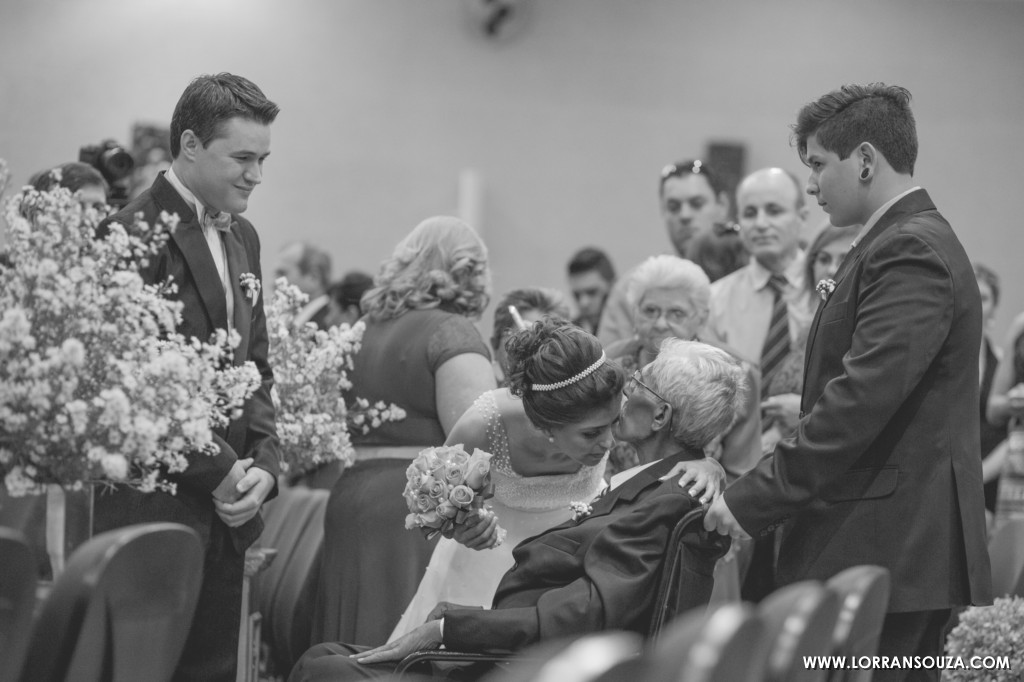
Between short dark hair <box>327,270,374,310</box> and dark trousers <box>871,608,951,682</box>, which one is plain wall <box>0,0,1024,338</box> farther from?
dark trousers <box>871,608,951,682</box>

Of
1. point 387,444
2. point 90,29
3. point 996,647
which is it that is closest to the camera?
point 996,647

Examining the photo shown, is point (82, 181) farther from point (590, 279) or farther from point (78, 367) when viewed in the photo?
point (590, 279)

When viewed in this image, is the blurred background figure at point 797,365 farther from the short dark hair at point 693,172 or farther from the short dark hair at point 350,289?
the short dark hair at point 350,289

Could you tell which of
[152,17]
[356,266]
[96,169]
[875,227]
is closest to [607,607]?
[875,227]

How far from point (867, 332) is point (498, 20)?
617cm

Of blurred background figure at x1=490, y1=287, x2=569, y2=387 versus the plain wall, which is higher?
the plain wall

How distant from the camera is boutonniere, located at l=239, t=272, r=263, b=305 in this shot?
10.0ft

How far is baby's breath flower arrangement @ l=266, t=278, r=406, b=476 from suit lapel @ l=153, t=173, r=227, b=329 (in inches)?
20.2

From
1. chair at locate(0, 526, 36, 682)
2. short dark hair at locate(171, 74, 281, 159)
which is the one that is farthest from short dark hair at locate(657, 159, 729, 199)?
chair at locate(0, 526, 36, 682)

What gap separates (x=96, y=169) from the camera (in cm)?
403

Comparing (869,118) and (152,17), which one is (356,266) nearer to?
(152,17)

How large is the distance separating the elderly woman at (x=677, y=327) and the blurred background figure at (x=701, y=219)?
1.33 meters

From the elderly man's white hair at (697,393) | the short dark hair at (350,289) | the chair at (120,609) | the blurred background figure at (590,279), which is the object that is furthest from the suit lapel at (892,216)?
the blurred background figure at (590,279)

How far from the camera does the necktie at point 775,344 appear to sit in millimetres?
4633
